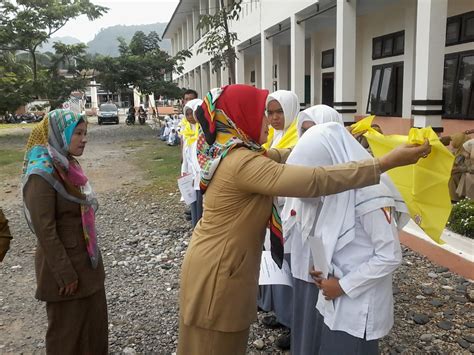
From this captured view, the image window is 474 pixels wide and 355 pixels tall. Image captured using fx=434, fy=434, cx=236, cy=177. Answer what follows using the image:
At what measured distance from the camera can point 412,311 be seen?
134 inches

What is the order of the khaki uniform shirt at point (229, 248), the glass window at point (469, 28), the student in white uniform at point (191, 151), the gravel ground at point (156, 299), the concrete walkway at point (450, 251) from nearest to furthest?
1. the khaki uniform shirt at point (229, 248)
2. the gravel ground at point (156, 299)
3. the concrete walkway at point (450, 251)
4. the student in white uniform at point (191, 151)
5. the glass window at point (469, 28)

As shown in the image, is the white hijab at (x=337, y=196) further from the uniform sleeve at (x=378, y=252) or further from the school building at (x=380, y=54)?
the school building at (x=380, y=54)

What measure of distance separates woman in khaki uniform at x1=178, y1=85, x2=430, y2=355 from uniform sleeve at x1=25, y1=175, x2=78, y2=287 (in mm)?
871

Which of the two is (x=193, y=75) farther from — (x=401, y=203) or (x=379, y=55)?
(x=401, y=203)

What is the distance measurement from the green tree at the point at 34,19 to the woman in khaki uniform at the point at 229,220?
23610 mm

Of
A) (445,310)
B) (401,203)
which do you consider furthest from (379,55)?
(401,203)

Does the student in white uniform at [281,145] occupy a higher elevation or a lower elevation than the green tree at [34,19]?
lower

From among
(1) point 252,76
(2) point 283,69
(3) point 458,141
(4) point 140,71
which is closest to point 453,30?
(3) point 458,141

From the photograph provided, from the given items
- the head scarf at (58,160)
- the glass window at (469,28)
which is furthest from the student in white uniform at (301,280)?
the glass window at (469,28)

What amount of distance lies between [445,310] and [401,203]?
6.38 feet

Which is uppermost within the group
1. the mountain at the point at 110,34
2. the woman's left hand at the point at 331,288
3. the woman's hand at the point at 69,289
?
the mountain at the point at 110,34

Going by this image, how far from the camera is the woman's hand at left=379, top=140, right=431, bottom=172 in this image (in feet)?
5.08

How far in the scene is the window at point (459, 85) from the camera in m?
7.75

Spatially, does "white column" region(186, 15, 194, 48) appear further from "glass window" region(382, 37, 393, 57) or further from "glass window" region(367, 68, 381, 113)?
"glass window" region(382, 37, 393, 57)
